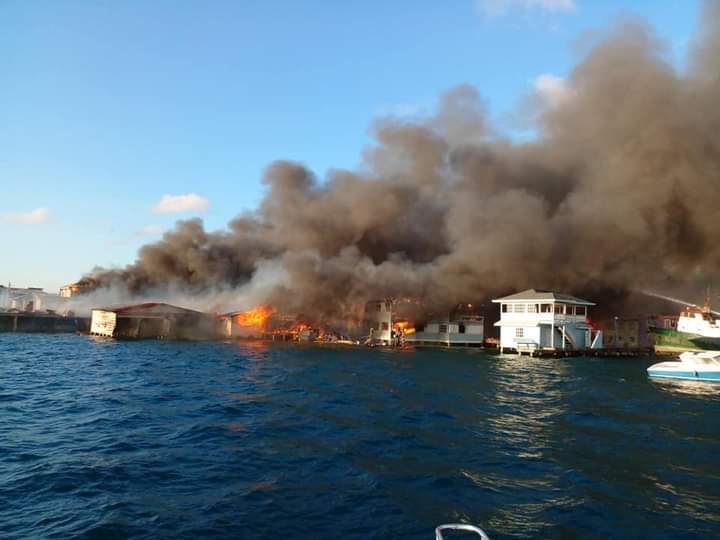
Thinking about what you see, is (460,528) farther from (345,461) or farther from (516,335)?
(516,335)

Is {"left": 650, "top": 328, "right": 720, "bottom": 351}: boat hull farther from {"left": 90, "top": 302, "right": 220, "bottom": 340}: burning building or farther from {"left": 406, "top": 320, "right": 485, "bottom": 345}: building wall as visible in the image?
{"left": 90, "top": 302, "right": 220, "bottom": 340}: burning building

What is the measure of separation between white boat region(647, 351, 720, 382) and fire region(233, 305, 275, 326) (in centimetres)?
5189

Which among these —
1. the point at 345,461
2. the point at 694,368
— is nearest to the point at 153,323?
the point at 694,368

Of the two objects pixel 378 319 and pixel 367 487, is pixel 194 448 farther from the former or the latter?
pixel 378 319

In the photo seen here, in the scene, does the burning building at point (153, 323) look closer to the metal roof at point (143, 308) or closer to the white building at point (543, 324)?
the metal roof at point (143, 308)

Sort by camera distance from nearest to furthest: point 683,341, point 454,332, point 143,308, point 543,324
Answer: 1. point 543,324
2. point 683,341
3. point 143,308
4. point 454,332

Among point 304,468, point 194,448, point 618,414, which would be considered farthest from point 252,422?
point 618,414

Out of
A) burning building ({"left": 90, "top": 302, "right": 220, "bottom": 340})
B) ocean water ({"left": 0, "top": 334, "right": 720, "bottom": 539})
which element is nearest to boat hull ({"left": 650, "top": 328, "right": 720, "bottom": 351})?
ocean water ({"left": 0, "top": 334, "right": 720, "bottom": 539})

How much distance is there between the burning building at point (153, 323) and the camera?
6925cm

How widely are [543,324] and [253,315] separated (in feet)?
133

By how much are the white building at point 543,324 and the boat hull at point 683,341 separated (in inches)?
392

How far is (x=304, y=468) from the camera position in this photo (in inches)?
472

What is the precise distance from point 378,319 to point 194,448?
61913 mm

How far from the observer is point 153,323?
238ft
